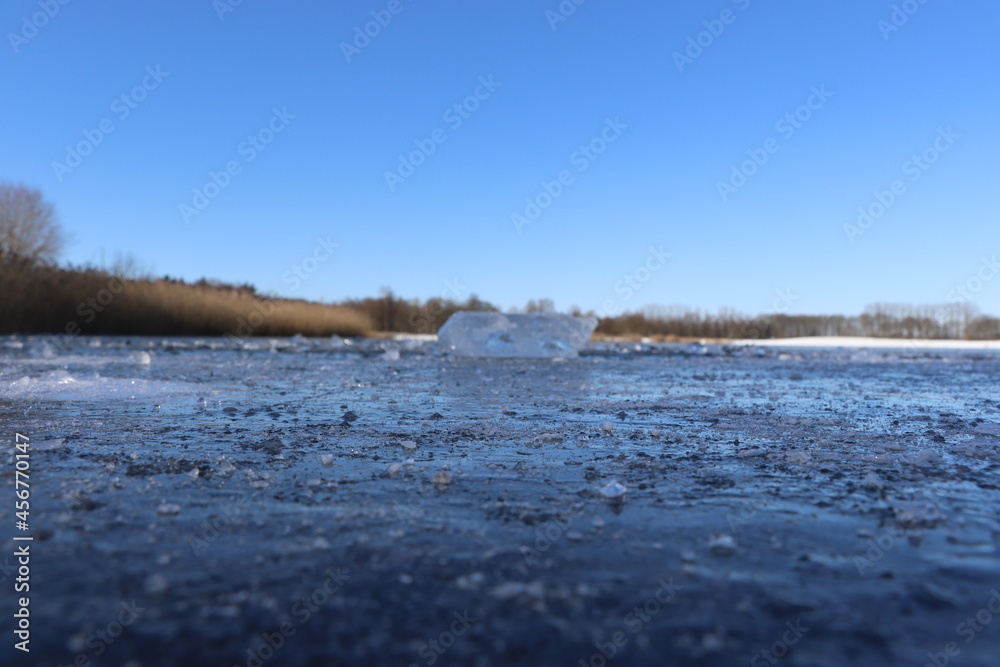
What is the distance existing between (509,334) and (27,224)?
29.6m

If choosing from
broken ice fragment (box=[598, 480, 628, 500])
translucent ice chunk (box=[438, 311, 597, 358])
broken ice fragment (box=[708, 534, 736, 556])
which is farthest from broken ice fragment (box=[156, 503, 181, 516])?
translucent ice chunk (box=[438, 311, 597, 358])

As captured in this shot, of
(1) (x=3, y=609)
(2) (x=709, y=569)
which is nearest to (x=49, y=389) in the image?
(1) (x=3, y=609)

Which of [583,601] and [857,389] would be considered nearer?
[583,601]

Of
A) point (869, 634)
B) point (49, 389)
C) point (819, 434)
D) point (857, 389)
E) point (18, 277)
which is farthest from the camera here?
point (18, 277)

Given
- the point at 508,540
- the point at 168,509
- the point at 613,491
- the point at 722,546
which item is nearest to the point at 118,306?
the point at 168,509

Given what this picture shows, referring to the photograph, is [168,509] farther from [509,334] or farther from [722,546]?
[509,334]

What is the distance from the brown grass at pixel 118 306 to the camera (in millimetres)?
20281

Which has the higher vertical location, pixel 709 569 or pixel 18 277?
pixel 18 277

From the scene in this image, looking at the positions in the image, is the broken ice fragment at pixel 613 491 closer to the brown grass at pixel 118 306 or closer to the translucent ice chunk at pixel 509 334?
the translucent ice chunk at pixel 509 334

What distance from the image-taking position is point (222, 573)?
1.51 metres

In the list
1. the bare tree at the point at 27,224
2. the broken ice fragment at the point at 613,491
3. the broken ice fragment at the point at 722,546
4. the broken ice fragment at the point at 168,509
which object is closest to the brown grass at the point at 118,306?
the bare tree at the point at 27,224

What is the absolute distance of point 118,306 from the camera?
71.6 feet

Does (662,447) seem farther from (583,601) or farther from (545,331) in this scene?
(545,331)

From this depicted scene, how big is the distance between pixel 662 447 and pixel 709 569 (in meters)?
Answer: 1.71
